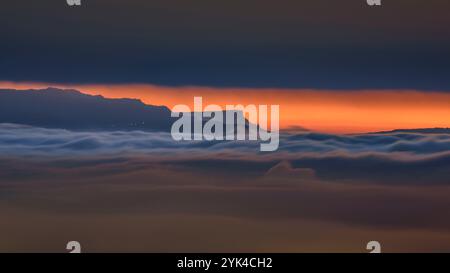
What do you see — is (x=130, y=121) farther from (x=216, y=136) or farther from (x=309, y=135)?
(x=309, y=135)

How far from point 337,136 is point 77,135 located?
226 inches

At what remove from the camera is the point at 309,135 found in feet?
43.8

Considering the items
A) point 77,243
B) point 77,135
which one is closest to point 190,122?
point 77,135

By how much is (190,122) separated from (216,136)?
2.29ft

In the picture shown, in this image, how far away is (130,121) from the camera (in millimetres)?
14203

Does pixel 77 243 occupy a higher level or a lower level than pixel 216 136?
lower

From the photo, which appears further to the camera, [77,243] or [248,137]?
[248,137]
